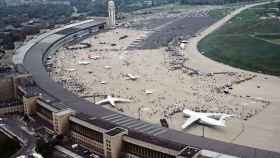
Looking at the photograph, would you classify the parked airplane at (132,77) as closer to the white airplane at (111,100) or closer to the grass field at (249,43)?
the white airplane at (111,100)

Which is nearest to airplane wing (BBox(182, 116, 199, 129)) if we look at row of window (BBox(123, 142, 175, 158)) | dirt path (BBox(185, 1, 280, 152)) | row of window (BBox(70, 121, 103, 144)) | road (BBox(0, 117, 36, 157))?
dirt path (BBox(185, 1, 280, 152))

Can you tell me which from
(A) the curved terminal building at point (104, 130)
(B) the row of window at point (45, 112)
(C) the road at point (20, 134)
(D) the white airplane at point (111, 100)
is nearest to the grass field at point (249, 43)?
(D) the white airplane at point (111, 100)

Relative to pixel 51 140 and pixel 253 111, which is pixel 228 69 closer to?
pixel 253 111

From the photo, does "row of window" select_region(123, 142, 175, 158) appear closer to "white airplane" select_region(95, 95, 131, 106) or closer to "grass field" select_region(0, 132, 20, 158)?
"grass field" select_region(0, 132, 20, 158)

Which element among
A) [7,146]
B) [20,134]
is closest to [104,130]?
[7,146]

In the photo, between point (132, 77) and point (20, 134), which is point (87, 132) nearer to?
point (20, 134)

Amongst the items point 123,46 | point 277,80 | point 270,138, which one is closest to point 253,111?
point 270,138
